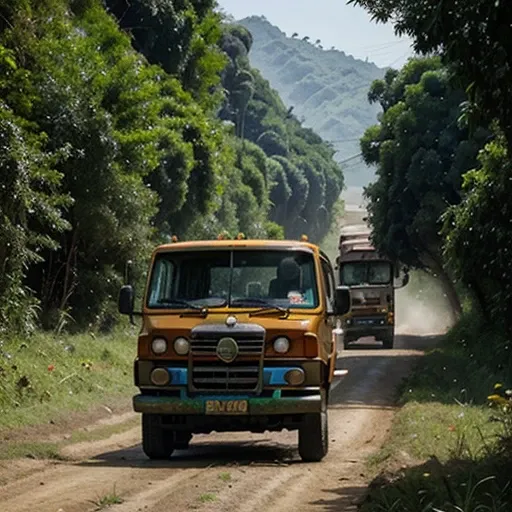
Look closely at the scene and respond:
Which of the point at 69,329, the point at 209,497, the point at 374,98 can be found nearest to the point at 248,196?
the point at 374,98

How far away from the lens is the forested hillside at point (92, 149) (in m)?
23.5

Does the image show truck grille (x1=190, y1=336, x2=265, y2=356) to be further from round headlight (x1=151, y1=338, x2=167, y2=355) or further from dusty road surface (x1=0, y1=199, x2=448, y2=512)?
dusty road surface (x1=0, y1=199, x2=448, y2=512)

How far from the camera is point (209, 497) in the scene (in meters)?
10.4

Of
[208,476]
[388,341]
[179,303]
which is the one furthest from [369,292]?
[208,476]

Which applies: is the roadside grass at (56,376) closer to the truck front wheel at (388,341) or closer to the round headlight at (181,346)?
the round headlight at (181,346)

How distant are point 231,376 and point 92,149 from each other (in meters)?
14.6

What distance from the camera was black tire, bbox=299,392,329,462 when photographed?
13.7 meters

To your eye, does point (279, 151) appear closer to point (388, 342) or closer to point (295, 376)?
Answer: point (388, 342)

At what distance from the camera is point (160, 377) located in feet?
44.3

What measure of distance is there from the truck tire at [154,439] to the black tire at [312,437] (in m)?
1.54

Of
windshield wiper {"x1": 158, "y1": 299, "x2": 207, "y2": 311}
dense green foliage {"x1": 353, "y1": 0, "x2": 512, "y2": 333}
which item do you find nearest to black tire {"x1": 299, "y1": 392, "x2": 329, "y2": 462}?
windshield wiper {"x1": 158, "y1": 299, "x2": 207, "y2": 311}

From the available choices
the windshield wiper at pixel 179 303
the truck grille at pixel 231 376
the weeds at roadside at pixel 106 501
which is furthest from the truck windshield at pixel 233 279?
the weeds at roadside at pixel 106 501

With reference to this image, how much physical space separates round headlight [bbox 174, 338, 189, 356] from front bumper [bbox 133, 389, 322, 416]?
1.42 ft

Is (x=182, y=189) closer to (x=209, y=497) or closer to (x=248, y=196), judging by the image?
(x=209, y=497)
